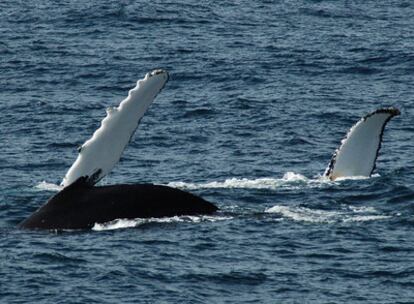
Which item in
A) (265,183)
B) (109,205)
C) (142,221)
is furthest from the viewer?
(265,183)

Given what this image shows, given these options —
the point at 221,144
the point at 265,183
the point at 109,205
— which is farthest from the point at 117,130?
the point at 221,144

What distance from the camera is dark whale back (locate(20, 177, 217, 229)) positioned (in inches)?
1198

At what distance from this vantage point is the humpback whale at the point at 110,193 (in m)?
29.5

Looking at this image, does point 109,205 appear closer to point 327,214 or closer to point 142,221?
point 142,221

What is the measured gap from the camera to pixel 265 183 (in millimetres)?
38875

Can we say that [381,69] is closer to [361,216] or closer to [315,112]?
[315,112]

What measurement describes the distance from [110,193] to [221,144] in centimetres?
1548

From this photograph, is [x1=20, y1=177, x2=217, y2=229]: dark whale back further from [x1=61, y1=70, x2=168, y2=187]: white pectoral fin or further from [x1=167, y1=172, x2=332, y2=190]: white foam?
[x1=167, y1=172, x2=332, y2=190]: white foam

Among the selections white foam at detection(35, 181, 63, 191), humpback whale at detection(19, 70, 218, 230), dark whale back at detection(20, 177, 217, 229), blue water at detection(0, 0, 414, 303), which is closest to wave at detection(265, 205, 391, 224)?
blue water at detection(0, 0, 414, 303)

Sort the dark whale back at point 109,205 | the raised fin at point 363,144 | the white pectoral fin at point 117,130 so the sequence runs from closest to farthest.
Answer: the white pectoral fin at point 117,130 < the dark whale back at point 109,205 < the raised fin at point 363,144

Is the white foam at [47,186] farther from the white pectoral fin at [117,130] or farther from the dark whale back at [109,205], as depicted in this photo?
the white pectoral fin at [117,130]

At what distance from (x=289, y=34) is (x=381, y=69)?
9.80 meters

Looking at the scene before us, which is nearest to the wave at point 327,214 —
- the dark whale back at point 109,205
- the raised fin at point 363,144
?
the raised fin at point 363,144

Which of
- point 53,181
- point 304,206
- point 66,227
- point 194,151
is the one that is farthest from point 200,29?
point 66,227
